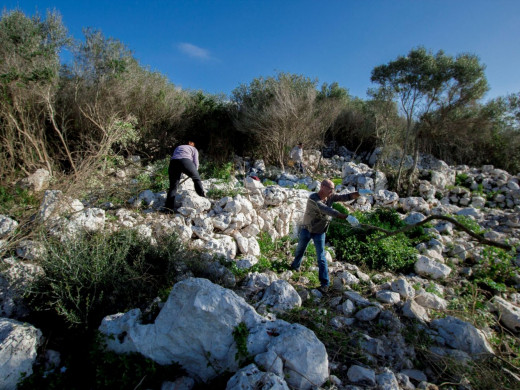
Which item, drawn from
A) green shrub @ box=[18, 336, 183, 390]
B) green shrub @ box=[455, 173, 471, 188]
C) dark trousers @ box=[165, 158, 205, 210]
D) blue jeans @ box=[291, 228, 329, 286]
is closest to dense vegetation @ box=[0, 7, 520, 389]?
green shrub @ box=[18, 336, 183, 390]

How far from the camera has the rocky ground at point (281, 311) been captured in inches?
101

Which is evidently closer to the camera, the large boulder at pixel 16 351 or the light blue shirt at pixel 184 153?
the large boulder at pixel 16 351

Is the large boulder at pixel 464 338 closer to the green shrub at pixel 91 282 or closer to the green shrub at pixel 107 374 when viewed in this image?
the green shrub at pixel 107 374

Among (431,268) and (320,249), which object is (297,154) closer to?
(431,268)

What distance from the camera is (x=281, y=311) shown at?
3508mm

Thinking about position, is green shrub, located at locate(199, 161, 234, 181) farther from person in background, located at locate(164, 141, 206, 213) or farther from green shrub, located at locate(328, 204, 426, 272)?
green shrub, located at locate(328, 204, 426, 272)

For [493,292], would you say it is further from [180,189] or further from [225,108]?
[225,108]

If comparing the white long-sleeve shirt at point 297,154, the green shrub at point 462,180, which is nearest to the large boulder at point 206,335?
the white long-sleeve shirt at point 297,154

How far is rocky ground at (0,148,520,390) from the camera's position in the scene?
256 cm

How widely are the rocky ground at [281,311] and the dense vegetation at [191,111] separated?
220cm

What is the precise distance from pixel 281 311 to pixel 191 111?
11.7m

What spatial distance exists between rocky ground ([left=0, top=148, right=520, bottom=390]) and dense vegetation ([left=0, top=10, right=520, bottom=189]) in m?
2.20

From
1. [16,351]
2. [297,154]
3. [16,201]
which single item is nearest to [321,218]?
[16,351]

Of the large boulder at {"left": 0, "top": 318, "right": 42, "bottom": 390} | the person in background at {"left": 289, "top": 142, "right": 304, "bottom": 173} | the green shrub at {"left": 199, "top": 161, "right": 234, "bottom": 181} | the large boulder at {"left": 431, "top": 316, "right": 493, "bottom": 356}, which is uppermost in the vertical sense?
the person in background at {"left": 289, "top": 142, "right": 304, "bottom": 173}
